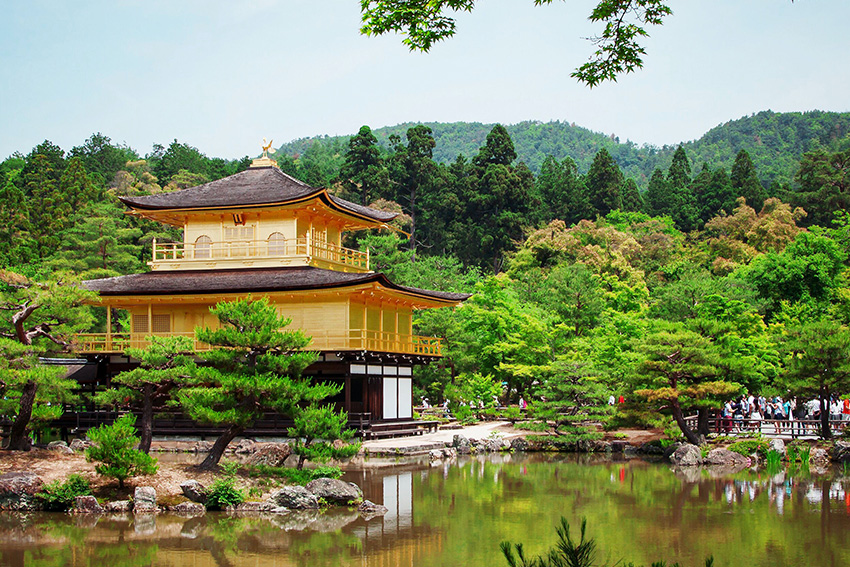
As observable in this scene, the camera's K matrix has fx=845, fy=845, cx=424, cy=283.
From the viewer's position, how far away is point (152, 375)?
16828 mm

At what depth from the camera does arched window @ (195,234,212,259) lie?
2805 cm

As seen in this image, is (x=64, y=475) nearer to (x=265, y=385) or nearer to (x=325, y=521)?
(x=265, y=385)

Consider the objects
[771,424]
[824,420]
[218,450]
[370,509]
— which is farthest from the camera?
[771,424]

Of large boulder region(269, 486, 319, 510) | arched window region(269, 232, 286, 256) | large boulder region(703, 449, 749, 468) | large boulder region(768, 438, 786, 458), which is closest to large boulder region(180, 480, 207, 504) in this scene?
large boulder region(269, 486, 319, 510)

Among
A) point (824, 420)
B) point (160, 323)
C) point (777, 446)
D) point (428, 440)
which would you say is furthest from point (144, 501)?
point (824, 420)

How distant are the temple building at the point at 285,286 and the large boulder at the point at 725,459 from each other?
Result: 960 cm

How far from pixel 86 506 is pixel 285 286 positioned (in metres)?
11.0

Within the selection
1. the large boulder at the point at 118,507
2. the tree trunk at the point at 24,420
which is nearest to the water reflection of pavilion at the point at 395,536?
the large boulder at the point at 118,507

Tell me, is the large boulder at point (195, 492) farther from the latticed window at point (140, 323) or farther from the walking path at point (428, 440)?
the latticed window at point (140, 323)

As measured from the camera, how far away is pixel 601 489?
58.0ft

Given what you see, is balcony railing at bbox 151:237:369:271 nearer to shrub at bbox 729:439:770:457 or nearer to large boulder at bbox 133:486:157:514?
large boulder at bbox 133:486:157:514

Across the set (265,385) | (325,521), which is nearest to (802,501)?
(325,521)

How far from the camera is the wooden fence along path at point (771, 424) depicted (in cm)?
2473

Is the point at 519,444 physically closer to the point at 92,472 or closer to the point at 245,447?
the point at 245,447
